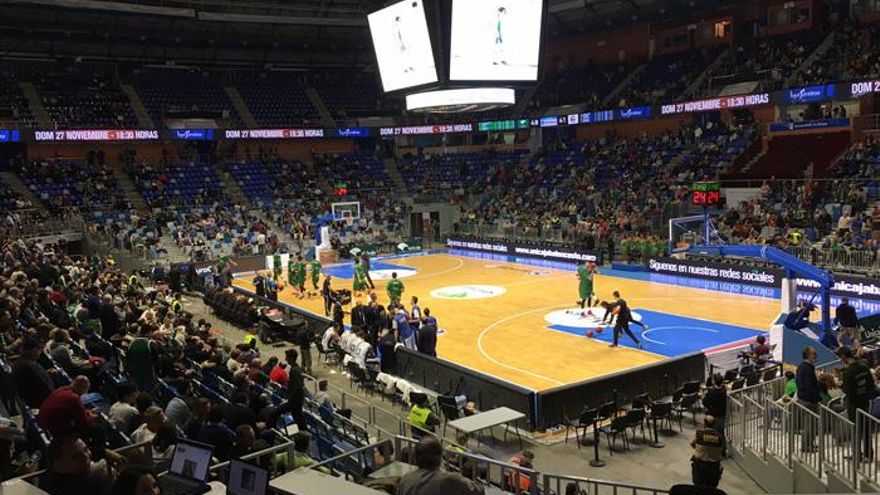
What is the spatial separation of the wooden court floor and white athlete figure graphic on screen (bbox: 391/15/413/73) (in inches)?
338

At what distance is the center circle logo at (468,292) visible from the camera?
28047 millimetres

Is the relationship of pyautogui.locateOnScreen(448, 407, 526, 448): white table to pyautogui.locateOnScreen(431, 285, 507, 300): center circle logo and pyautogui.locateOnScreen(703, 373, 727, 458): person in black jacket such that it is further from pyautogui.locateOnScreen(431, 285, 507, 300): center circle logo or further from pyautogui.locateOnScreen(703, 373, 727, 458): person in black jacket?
pyautogui.locateOnScreen(431, 285, 507, 300): center circle logo

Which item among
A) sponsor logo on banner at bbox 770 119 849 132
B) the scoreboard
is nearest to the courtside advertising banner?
the scoreboard

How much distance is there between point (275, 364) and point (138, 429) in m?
5.66

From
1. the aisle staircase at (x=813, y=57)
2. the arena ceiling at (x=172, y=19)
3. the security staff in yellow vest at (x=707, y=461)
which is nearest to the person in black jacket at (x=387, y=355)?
the security staff in yellow vest at (x=707, y=461)

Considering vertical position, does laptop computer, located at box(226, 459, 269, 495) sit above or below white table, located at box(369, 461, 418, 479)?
above

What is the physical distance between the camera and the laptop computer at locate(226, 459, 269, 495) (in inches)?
209

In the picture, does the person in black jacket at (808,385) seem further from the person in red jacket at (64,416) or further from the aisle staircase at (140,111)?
the aisle staircase at (140,111)

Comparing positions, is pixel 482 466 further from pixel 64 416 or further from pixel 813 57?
pixel 813 57

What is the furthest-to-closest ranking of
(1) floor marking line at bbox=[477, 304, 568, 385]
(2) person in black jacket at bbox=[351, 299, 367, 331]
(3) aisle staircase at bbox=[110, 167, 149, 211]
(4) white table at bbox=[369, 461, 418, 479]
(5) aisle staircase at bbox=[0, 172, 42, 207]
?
(3) aisle staircase at bbox=[110, 167, 149, 211]
(5) aisle staircase at bbox=[0, 172, 42, 207]
(2) person in black jacket at bbox=[351, 299, 367, 331]
(1) floor marking line at bbox=[477, 304, 568, 385]
(4) white table at bbox=[369, 461, 418, 479]

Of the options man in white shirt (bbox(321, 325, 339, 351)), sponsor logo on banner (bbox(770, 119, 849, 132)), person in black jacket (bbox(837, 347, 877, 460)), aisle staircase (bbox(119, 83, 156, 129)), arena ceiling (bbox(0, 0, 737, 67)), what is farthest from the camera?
aisle staircase (bbox(119, 83, 156, 129))

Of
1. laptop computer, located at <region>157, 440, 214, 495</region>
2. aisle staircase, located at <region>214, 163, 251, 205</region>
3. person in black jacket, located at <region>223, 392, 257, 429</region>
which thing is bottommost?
person in black jacket, located at <region>223, 392, 257, 429</region>

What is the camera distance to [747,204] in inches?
1300

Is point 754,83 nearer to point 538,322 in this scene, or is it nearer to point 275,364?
point 538,322
